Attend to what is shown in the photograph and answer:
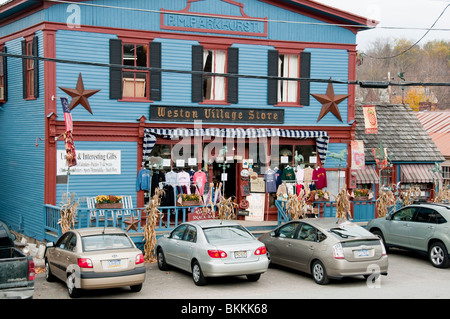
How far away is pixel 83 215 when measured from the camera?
714 inches

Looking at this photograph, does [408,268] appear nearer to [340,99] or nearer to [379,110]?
[340,99]

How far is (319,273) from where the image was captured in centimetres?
1476

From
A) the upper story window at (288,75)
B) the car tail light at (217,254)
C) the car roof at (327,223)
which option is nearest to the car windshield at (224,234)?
the car tail light at (217,254)

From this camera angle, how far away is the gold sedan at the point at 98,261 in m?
12.8

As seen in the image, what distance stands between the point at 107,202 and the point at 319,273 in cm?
700

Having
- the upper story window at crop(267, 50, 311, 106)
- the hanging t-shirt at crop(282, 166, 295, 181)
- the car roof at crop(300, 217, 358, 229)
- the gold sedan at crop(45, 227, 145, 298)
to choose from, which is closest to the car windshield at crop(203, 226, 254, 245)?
the car roof at crop(300, 217, 358, 229)

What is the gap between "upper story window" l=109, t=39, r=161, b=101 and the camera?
20016 mm

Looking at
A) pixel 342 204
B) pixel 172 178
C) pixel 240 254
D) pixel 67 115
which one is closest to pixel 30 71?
pixel 67 115

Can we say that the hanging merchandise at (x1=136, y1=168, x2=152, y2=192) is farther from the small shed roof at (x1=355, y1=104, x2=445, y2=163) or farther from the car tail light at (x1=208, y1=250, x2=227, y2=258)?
the small shed roof at (x1=355, y1=104, x2=445, y2=163)

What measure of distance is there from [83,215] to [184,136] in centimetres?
473

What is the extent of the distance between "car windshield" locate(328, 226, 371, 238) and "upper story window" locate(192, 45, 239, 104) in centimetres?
805

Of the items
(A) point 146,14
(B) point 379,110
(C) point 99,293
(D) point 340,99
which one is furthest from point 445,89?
(C) point 99,293

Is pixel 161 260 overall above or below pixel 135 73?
below

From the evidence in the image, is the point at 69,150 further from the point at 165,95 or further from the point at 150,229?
the point at 165,95
